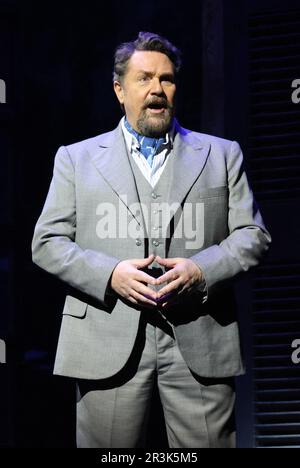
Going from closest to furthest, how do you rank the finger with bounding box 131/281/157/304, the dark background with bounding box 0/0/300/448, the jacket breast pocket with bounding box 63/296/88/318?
the finger with bounding box 131/281/157/304, the jacket breast pocket with bounding box 63/296/88/318, the dark background with bounding box 0/0/300/448

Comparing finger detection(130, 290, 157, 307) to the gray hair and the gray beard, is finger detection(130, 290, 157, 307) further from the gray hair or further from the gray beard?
the gray hair

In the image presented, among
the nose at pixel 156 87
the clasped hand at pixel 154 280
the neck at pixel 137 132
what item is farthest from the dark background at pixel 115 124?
the clasped hand at pixel 154 280

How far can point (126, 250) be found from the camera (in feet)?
9.85

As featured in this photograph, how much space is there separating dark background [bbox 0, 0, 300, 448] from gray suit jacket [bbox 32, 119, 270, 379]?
3.26ft

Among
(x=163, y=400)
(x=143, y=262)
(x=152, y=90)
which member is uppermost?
(x=152, y=90)

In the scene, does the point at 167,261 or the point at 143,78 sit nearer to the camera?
the point at 167,261

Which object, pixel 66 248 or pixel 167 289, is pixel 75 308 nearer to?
pixel 66 248

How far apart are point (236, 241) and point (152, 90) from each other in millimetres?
513

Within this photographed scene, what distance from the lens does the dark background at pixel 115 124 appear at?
4.05 meters

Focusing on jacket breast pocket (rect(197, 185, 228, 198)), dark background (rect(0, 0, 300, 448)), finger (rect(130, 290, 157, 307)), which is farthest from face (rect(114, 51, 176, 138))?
dark background (rect(0, 0, 300, 448))

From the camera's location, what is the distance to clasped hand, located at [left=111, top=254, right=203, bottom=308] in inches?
112

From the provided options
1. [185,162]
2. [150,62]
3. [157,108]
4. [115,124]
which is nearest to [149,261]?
[185,162]

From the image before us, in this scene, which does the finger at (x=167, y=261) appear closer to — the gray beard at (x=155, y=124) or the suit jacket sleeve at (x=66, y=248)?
the suit jacket sleeve at (x=66, y=248)

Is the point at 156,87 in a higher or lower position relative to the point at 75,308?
higher
